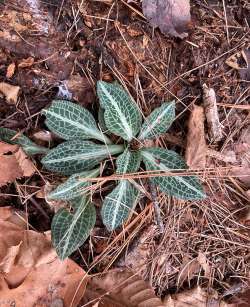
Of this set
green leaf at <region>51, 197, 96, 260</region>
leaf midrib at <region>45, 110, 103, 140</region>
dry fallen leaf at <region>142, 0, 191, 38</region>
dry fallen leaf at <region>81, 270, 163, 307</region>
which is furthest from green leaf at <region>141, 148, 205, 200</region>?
dry fallen leaf at <region>142, 0, 191, 38</region>

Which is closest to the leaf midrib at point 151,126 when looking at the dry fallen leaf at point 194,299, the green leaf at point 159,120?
the green leaf at point 159,120

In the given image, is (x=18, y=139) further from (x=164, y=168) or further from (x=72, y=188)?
(x=164, y=168)

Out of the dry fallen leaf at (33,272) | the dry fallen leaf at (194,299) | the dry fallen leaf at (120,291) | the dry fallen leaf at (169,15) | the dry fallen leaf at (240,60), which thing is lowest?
the dry fallen leaf at (194,299)

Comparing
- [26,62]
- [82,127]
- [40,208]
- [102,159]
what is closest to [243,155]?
[102,159]

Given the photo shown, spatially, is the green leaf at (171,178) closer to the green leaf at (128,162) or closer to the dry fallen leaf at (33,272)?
the green leaf at (128,162)

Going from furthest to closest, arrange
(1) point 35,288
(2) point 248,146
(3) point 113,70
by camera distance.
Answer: (2) point 248,146 < (3) point 113,70 < (1) point 35,288

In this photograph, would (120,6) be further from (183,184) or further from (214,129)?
(183,184)

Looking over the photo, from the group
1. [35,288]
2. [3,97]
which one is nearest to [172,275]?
[35,288]

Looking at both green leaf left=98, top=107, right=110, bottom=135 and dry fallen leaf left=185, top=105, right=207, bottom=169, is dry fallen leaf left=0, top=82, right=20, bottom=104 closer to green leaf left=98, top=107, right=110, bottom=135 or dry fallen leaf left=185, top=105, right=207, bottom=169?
green leaf left=98, top=107, right=110, bottom=135
